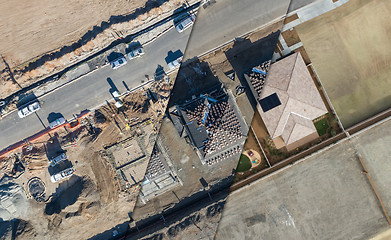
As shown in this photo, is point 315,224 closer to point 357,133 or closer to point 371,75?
point 357,133

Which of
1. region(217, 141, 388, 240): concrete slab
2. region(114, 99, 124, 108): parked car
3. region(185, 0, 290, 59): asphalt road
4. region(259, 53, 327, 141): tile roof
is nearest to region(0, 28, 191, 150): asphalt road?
region(114, 99, 124, 108): parked car

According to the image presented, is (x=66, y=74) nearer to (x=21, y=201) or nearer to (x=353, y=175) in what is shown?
(x=21, y=201)

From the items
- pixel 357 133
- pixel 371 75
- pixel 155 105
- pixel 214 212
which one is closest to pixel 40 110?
pixel 155 105

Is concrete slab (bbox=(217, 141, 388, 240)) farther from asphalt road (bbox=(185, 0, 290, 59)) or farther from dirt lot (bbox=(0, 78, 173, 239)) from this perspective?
asphalt road (bbox=(185, 0, 290, 59))

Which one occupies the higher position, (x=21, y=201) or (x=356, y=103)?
(x=21, y=201)

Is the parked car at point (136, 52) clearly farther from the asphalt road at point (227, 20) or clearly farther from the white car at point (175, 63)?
A: the asphalt road at point (227, 20)

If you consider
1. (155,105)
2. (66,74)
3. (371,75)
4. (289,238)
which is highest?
(66,74)
